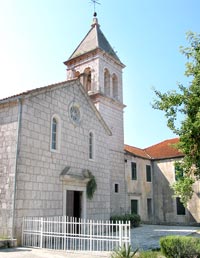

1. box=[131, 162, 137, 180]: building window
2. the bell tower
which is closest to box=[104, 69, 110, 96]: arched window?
the bell tower

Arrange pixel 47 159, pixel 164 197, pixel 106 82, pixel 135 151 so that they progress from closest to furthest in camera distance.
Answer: pixel 47 159, pixel 106 82, pixel 164 197, pixel 135 151

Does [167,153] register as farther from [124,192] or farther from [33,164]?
[33,164]

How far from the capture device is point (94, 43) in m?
23.8

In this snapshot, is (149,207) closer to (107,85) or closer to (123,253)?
(107,85)

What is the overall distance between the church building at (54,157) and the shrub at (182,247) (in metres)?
5.88

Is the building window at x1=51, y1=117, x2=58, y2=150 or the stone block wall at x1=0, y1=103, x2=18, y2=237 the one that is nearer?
the stone block wall at x1=0, y1=103, x2=18, y2=237

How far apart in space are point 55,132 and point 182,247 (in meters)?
8.12

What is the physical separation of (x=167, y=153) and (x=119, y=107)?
7103 millimetres

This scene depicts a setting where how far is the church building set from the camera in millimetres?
11766

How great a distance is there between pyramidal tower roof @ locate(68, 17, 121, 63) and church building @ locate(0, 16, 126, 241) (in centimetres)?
425

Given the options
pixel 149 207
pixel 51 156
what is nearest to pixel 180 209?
pixel 149 207

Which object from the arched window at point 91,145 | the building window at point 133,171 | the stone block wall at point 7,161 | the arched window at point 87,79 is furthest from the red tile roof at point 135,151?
the stone block wall at point 7,161

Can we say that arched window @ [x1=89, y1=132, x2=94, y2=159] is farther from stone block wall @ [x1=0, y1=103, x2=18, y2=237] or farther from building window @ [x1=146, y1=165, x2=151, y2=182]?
building window @ [x1=146, y1=165, x2=151, y2=182]

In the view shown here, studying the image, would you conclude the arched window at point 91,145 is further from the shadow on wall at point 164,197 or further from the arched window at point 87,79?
the shadow on wall at point 164,197
